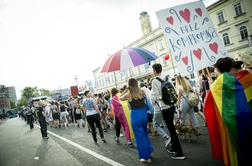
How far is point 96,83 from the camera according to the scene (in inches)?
2948

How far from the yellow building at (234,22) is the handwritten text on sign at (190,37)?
2546 cm

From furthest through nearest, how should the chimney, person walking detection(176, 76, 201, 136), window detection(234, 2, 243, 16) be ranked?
the chimney
window detection(234, 2, 243, 16)
person walking detection(176, 76, 201, 136)

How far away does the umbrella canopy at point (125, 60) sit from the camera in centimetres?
596

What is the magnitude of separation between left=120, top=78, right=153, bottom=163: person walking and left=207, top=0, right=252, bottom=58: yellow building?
87.5 feet

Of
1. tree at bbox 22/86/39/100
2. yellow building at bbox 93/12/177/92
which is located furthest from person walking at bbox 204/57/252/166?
tree at bbox 22/86/39/100

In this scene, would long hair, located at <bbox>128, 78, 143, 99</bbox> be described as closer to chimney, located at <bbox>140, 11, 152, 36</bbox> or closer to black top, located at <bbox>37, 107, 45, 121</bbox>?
black top, located at <bbox>37, 107, 45, 121</bbox>

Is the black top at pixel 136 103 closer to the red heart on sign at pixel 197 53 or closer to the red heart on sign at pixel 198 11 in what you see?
the red heart on sign at pixel 197 53

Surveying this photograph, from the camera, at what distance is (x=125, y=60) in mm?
6086

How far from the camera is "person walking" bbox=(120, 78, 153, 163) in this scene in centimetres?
499

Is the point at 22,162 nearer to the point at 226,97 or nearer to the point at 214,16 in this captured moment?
the point at 226,97

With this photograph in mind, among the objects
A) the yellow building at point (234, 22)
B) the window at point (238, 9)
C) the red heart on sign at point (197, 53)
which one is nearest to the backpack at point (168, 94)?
the red heart on sign at point (197, 53)

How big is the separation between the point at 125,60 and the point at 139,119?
5.92ft

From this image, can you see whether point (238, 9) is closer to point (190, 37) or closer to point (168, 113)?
point (190, 37)

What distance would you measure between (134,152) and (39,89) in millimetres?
140757
